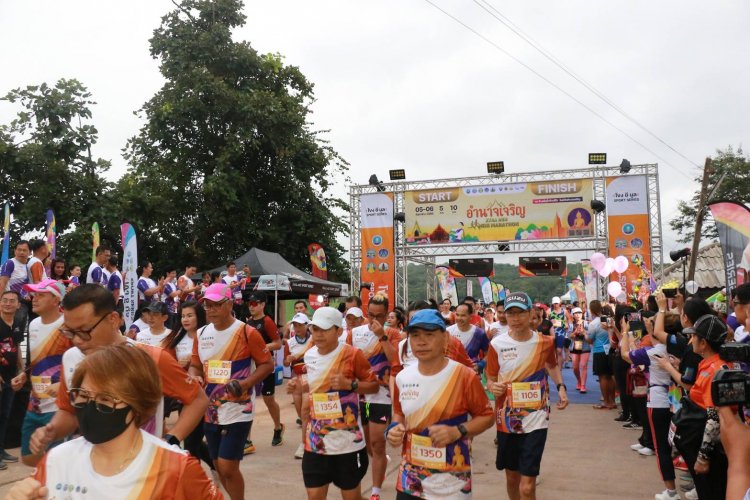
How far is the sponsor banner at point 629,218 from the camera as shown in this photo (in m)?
19.0

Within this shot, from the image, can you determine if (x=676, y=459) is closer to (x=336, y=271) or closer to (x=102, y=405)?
(x=102, y=405)

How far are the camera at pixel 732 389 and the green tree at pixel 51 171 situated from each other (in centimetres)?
1754

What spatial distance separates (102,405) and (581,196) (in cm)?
1971

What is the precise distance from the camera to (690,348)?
4406mm

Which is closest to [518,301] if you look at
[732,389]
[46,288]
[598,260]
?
[732,389]

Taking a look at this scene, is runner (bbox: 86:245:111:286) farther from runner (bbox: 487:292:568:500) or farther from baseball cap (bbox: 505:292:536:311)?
baseball cap (bbox: 505:292:536:311)

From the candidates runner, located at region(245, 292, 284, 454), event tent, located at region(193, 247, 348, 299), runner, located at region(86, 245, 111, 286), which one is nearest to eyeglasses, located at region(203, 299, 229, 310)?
runner, located at region(245, 292, 284, 454)

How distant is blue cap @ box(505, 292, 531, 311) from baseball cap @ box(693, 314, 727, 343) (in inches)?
67.0

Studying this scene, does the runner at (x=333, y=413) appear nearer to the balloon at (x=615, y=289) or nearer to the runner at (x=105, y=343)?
the runner at (x=105, y=343)

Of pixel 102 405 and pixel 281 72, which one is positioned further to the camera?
pixel 281 72

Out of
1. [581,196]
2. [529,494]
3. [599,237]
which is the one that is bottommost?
[529,494]

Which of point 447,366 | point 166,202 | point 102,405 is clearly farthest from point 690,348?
point 166,202

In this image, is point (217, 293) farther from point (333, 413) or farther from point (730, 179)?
point (730, 179)

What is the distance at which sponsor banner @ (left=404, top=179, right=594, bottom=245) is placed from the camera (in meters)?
19.9
